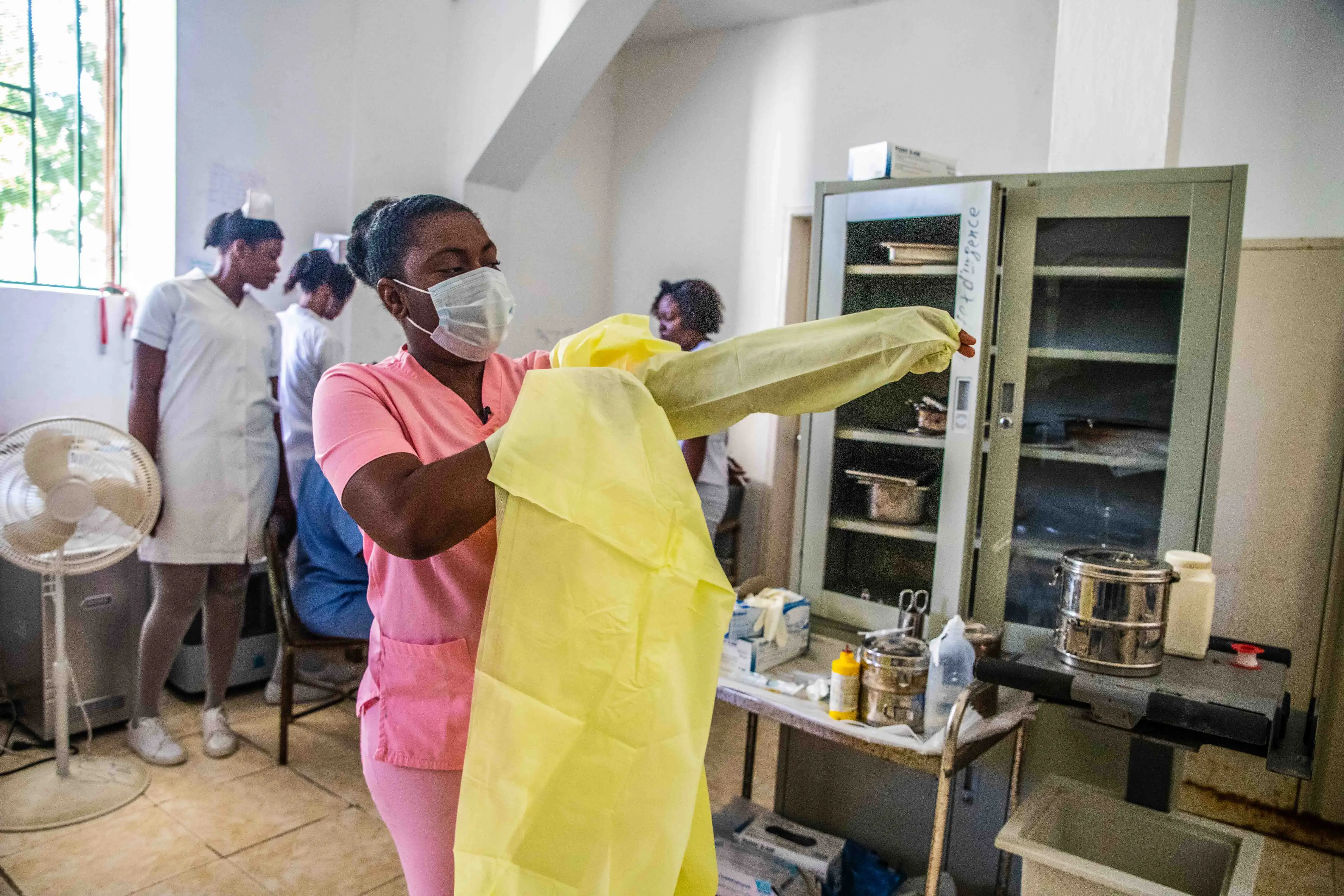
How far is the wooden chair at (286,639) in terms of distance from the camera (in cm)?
297

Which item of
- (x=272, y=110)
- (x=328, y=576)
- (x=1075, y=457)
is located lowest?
(x=328, y=576)

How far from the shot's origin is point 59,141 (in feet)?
10.6

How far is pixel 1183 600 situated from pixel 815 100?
10.0 feet

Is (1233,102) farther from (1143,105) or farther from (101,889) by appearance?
(101,889)

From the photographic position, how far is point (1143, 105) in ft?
7.96

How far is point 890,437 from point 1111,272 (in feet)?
2.22

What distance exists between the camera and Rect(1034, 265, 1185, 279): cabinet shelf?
2223mm

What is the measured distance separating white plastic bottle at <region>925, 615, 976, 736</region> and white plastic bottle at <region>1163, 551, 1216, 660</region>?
0.41 metres

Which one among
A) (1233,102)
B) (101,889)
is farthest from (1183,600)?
(101,889)

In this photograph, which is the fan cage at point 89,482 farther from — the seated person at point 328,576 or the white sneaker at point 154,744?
the white sneaker at point 154,744

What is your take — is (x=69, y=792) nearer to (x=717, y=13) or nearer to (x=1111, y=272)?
(x=1111, y=272)

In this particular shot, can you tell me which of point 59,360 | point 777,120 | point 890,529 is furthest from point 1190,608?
point 59,360

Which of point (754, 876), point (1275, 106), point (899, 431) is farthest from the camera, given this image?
point (1275, 106)

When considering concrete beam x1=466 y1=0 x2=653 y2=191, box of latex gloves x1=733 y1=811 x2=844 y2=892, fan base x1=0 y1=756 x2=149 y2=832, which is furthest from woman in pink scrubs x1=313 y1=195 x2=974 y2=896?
concrete beam x1=466 y1=0 x2=653 y2=191
